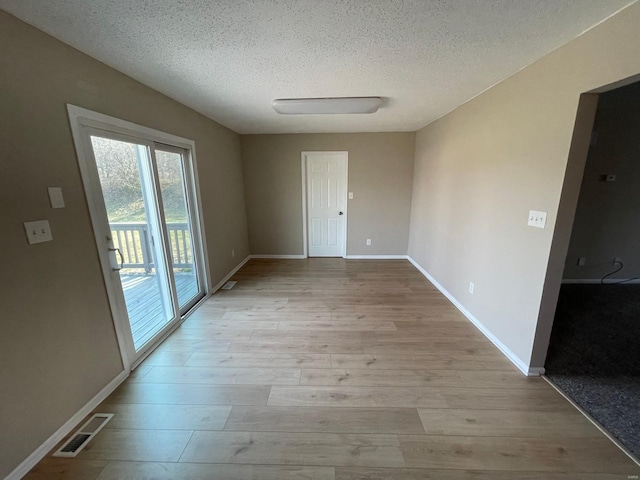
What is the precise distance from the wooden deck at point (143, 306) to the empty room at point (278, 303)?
0.02 meters

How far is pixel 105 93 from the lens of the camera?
5.79ft

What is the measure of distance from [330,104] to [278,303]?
2406 millimetres

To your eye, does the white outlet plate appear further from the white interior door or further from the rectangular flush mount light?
the white interior door

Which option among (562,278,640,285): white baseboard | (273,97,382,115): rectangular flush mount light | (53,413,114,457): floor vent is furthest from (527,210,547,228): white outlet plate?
(53,413,114,457): floor vent

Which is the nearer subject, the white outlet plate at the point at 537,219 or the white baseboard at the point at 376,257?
the white outlet plate at the point at 537,219

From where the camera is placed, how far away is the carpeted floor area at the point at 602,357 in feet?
5.08

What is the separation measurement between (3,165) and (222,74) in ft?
4.81

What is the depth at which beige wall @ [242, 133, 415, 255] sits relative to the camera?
14.4 feet

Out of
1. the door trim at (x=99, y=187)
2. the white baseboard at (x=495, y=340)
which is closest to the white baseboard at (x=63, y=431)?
the door trim at (x=99, y=187)

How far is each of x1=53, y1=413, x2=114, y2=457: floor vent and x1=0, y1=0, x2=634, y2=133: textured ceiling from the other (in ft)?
7.68

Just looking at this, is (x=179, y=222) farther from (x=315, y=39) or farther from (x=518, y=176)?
(x=518, y=176)

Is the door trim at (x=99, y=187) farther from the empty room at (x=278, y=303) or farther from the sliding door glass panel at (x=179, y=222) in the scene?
the sliding door glass panel at (x=179, y=222)

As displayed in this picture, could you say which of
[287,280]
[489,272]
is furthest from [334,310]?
[489,272]

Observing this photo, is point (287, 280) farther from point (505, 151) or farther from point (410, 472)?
point (505, 151)
